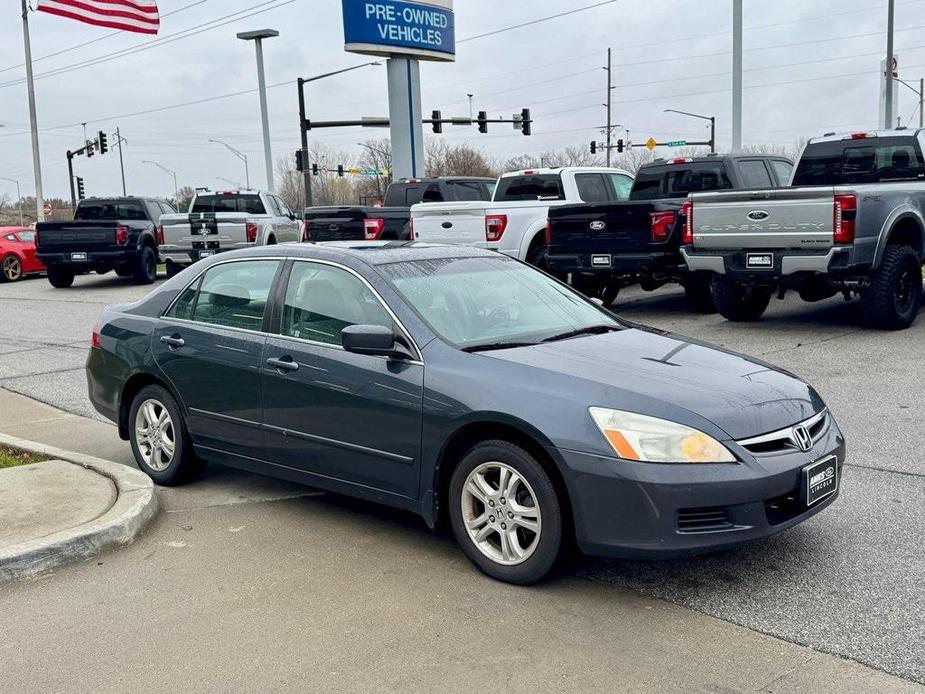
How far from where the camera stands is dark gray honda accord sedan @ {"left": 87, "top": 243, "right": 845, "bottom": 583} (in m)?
4.11

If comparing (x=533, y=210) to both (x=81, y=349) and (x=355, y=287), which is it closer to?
(x=81, y=349)

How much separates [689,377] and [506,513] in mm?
1060

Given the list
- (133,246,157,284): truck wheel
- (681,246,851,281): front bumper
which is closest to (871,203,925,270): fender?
(681,246,851,281): front bumper

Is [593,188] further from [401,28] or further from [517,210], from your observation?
[401,28]

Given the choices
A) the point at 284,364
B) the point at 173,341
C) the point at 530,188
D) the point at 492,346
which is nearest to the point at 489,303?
the point at 492,346

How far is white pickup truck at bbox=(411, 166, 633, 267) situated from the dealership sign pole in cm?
1555

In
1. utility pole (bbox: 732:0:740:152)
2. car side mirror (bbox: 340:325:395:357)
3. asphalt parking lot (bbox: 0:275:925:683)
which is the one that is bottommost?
asphalt parking lot (bbox: 0:275:925:683)

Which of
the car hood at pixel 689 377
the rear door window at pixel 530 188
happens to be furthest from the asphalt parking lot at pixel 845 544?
the rear door window at pixel 530 188

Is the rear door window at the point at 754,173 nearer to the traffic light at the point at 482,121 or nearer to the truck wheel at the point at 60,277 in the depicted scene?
the truck wheel at the point at 60,277

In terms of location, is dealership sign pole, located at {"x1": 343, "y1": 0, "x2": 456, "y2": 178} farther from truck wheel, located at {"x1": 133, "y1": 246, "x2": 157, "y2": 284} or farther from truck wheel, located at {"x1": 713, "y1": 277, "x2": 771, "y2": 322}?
truck wheel, located at {"x1": 713, "y1": 277, "x2": 771, "y2": 322}

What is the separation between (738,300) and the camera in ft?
40.7

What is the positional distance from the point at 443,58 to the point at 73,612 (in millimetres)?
29702

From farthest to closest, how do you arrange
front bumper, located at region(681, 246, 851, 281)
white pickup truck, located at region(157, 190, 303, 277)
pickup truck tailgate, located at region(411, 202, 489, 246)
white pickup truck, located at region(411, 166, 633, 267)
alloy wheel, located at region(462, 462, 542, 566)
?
white pickup truck, located at region(157, 190, 303, 277) < pickup truck tailgate, located at region(411, 202, 489, 246) < white pickup truck, located at region(411, 166, 633, 267) < front bumper, located at region(681, 246, 851, 281) < alloy wheel, located at region(462, 462, 542, 566)

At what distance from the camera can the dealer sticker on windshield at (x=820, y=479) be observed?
429 cm
